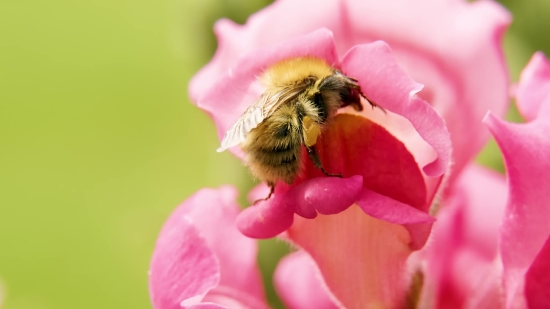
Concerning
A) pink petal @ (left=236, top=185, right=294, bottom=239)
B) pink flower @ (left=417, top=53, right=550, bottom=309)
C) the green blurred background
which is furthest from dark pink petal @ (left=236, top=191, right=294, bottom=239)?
the green blurred background

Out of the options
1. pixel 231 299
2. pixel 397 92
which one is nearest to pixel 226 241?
pixel 231 299

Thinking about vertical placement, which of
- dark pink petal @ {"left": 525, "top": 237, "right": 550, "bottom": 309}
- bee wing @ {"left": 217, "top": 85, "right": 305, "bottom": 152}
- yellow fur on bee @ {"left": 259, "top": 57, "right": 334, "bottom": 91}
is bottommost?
dark pink petal @ {"left": 525, "top": 237, "right": 550, "bottom": 309}

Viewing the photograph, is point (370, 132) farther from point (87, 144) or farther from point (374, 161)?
point (87, 144)

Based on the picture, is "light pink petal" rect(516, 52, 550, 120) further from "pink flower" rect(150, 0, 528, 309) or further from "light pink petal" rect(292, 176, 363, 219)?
"light pink petal" rect(292, 176, 363, 219)

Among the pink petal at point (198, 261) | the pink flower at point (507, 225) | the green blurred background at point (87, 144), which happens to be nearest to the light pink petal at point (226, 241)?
the pink petal at point (198, 261)

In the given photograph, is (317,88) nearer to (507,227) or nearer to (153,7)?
(507,227)

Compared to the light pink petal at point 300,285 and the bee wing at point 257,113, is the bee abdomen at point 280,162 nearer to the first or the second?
the bee wing at point 257,113
